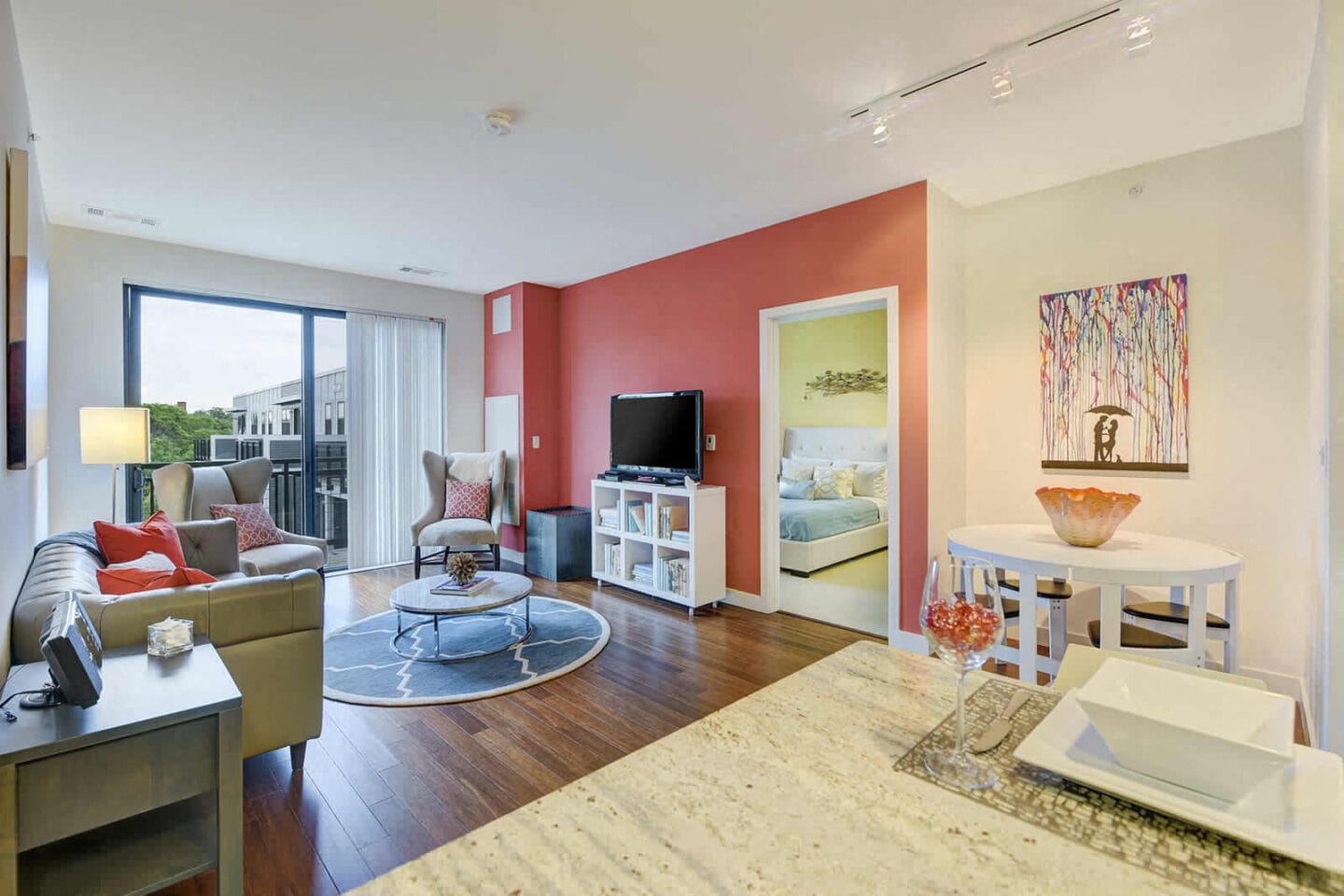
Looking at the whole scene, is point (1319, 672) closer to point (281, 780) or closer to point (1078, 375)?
point (1078, 375)

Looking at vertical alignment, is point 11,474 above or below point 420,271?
below

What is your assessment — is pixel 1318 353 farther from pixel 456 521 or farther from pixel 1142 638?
pixel 456 521

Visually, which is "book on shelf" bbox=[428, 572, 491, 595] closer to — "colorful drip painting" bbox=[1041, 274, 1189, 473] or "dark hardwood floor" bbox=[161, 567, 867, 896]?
"dark hardwood floor" bbox=[161, 567, 867, 896]

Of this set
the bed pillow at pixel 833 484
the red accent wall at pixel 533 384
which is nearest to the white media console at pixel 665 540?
the red accent wall at pixel 533 384

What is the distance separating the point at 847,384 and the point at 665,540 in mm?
3322

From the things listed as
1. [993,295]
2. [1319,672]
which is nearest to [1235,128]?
[993,295]

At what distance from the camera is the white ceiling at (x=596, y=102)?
210 centimetres

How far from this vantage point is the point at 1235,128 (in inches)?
110

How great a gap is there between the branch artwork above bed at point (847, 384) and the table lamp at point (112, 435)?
584 centimetres

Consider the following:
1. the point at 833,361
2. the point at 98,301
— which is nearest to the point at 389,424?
the point at 98,301

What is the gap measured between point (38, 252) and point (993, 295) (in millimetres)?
4842

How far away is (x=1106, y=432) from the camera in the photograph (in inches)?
129

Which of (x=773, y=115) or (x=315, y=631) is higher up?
(x=773, y=115)

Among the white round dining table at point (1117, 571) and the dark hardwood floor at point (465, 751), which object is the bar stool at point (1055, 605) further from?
the dark hardwood floor at point (465, 751)
